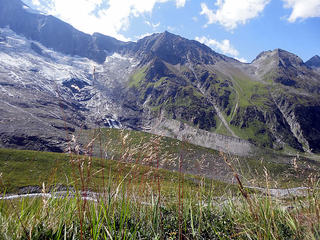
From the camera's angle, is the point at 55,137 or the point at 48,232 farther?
the point at 55,137

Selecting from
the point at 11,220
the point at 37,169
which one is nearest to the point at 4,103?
the point at 37,169

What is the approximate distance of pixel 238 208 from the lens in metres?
4.41

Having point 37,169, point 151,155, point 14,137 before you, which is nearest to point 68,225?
point 151,155

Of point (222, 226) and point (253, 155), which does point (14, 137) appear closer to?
point (222, 226)

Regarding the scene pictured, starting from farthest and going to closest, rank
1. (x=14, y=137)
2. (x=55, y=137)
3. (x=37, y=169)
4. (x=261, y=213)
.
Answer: (x=55, y=137) < (x=14, y=137) < (x=37, y=169) < (x=261, y=213)

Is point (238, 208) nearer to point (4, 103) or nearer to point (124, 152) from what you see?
point (124, 152)

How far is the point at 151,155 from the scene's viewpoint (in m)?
3.73

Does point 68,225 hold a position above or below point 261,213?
below

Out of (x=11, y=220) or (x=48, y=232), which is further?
(x=11, y=220)

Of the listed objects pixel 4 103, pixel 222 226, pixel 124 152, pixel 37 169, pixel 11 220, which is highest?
pixel 124 152

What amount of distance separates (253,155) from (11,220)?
201482mm

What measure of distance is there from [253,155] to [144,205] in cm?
19974

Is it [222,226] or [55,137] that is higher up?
[222,226]

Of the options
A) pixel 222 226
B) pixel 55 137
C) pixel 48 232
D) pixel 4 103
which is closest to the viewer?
pixel 48 232
